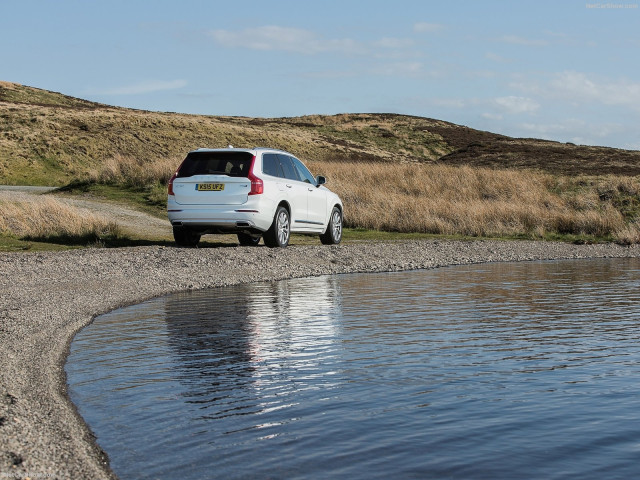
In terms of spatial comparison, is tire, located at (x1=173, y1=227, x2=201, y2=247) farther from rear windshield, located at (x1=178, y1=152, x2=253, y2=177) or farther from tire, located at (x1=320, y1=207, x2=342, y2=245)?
tire, located at (x1=320, y1=207, x2=342, y2=245)

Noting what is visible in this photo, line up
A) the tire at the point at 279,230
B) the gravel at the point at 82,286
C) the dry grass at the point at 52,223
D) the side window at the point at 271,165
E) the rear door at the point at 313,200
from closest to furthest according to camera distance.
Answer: the gravel at the point at 82,286
the side window at the point at 271,165
the tire at the point at 279,230
the rear door at the point at 313,200
the dry grass at the point at 52,223

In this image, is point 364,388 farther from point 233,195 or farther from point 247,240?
point 247,240

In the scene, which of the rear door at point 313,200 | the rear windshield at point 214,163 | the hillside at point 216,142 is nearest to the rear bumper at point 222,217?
the rear windshield at point 214,163

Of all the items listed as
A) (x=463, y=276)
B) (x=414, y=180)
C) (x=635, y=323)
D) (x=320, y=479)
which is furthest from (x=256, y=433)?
(x=414, y=180)

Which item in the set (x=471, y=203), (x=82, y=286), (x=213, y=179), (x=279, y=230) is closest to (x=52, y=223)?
(x=213, y=179)

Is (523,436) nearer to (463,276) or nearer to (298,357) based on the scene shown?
(298,357)

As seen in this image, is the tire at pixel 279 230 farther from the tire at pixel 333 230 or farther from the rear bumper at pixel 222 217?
the tire at pixel 333 230

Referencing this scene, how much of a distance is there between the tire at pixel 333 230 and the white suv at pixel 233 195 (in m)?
2.25

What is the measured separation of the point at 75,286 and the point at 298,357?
19.3ft

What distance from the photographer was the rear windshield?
17734 mm

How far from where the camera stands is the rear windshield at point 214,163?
17.7 meters

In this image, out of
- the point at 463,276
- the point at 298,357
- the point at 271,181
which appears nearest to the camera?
the point at 298,357

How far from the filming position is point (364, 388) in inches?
274

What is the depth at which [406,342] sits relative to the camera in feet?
29.5
